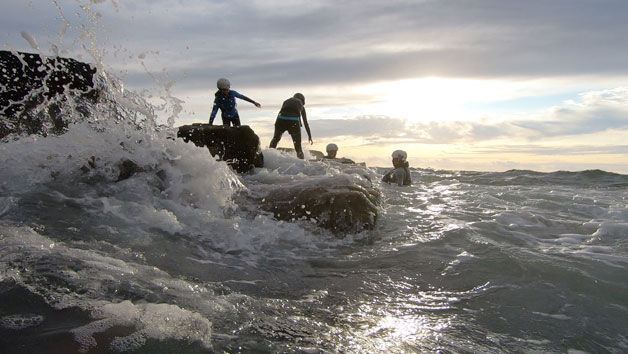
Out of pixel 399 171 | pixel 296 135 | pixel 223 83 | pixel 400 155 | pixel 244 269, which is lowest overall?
pixel 244 269

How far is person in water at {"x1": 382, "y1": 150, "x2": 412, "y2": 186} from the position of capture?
10.5 m

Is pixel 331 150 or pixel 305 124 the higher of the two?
pixel 305 124

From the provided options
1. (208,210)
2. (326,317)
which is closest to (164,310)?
(326,317)

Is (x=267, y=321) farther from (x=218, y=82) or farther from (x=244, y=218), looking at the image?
(x=218, y=82)

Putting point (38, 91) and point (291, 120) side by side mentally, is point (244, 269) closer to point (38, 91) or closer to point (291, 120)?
point (38, 91)

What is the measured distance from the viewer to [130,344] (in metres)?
2.13

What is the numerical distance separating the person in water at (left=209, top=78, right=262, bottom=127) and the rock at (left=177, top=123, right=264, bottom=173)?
1.70 m

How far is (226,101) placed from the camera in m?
10.6

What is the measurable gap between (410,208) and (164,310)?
19.5 feet

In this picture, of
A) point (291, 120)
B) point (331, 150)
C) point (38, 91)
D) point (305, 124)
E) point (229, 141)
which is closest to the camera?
point (229, 141)

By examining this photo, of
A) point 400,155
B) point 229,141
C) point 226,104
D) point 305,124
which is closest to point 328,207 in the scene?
point 229,141

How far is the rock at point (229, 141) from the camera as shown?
328 inches

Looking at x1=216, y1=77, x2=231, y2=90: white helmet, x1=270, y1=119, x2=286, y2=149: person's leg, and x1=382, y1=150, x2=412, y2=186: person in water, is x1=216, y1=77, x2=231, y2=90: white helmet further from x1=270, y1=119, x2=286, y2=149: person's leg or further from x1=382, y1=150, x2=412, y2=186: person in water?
x1=382, y1=150, x2=412, y2=186: person in water

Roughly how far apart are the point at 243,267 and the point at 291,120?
27.7 ft
